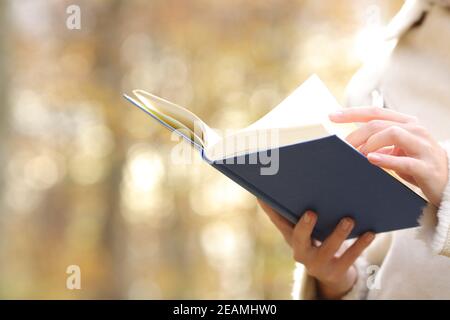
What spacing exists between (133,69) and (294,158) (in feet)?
25.5

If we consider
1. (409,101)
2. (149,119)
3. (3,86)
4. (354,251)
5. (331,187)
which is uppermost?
(149,119)

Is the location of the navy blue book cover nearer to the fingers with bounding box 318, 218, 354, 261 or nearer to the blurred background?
the fingers with bounding box 318, 218, 354, 261

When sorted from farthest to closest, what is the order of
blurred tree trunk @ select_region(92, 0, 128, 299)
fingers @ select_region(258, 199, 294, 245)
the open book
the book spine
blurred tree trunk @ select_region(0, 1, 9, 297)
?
1. blurred tree trunk @ select_region(92, 0, 128, 299)
2. blurred tree trunk @ select_region(0, 1, 9, 297)
3. fingers @ select_region(258, 199, 294, 245)
4. the book spine
5. the open book

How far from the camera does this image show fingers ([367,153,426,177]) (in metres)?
1.27

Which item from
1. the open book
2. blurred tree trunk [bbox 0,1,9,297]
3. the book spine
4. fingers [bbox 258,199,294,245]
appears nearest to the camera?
the open book

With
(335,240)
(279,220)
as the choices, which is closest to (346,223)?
(335,240)

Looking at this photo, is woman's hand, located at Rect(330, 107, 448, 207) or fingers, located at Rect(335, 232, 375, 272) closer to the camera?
woman's hand, located at Rect(330, 107, 448, 207)

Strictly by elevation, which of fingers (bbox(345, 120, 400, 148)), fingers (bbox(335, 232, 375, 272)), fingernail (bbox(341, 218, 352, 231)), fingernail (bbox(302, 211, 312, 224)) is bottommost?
fingers (bbox(335, 232, 375, 272))

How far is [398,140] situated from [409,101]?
0.47 meters

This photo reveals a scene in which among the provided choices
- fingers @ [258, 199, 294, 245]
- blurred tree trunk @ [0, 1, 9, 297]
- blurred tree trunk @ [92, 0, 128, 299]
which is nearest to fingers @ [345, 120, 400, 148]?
fingers @ [258, 199, 294, 245]

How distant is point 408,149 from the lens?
1.30 m

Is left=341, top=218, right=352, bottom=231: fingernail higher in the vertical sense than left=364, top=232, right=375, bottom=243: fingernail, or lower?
higher

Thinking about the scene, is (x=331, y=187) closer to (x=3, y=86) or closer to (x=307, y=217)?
(x=307, y=217)

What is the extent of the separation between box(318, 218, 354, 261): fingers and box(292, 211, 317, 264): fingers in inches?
1.2
